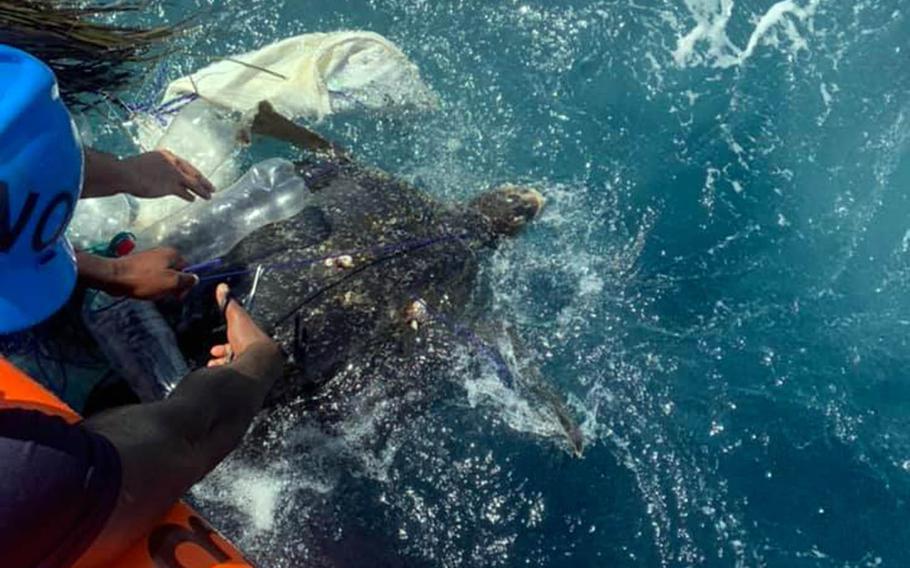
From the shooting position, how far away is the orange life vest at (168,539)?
2.26 meters

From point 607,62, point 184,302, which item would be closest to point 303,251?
point 184,302

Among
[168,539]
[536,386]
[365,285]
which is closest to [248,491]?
[365,285]

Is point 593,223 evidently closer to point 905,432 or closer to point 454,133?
point 454,133

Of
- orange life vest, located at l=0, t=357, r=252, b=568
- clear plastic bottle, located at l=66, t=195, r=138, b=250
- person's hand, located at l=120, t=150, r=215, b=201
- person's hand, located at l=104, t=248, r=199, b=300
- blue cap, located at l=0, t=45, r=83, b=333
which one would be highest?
blue cap, located at l=0, t=45, r=83, b=333

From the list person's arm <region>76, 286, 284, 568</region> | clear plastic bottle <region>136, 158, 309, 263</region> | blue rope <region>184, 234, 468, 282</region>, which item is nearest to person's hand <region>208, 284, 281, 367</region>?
person's arm <region>76, 286, 284, 568</region>

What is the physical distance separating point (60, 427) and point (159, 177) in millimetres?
1691

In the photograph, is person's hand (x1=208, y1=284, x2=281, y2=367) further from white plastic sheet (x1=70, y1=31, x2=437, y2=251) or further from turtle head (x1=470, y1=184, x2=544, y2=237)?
turtle head (x1=470, y1=184, x2=544, y2=237)

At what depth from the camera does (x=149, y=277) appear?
296cm

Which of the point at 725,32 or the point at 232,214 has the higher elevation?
the point at 725,32

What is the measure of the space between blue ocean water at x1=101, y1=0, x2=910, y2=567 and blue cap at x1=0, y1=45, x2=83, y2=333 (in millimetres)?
1522

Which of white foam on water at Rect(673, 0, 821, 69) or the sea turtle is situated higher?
white foam on water at Rect(673, 0, 821, 69)

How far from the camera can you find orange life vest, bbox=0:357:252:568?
226 centimetres

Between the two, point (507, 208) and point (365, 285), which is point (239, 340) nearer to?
point (365, 285)

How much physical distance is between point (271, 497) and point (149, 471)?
1513 mm
